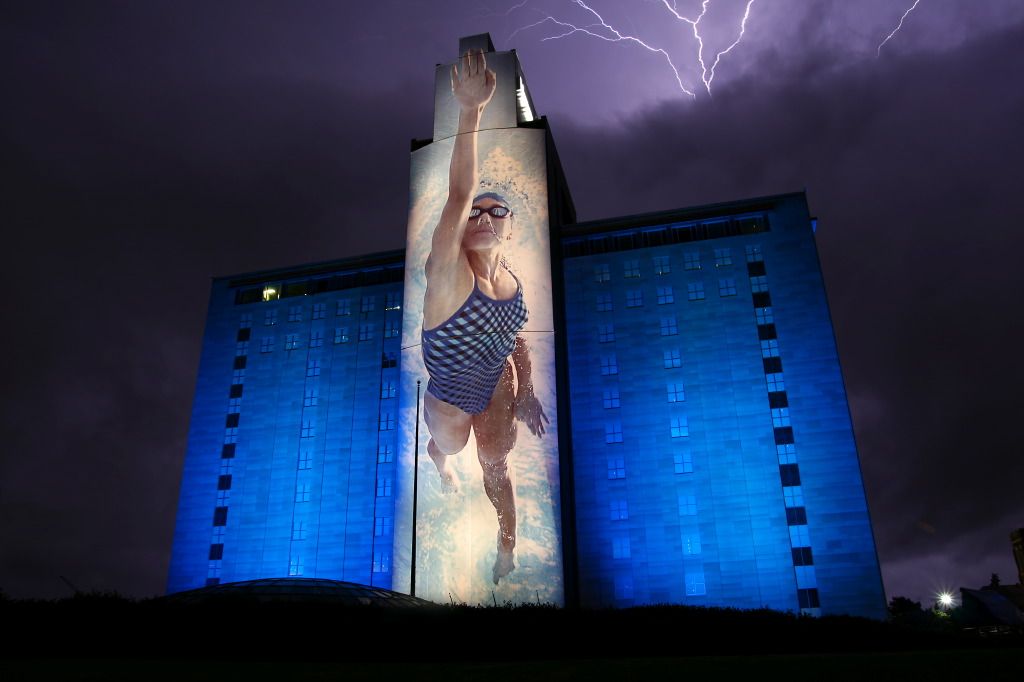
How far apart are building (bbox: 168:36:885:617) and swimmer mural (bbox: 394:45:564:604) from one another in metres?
0.29

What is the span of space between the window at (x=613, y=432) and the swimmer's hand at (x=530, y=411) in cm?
659

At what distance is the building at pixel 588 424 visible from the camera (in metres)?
54.1

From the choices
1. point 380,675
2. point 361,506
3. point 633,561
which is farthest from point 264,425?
point 380,675

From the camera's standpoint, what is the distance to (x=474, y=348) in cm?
→ 5631

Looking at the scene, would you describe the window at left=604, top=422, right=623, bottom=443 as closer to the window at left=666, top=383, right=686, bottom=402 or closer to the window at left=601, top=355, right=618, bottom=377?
the window at left=601, top=355, right=618, bottom=377

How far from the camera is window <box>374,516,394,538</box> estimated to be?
61844 mm

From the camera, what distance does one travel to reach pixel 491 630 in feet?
94.3

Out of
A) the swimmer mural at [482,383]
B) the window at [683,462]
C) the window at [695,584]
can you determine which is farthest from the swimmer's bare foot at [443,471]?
the window at [695,584]

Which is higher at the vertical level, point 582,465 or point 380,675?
point 582,465

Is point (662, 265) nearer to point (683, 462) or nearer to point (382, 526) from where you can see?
point (683, 462)

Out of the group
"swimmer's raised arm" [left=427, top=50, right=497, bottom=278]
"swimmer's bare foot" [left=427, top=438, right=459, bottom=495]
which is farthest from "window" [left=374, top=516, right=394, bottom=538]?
"swimmer's raised arm" [left=427, top=50, right=497, bottom=278]

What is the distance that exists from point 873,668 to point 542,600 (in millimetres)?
34162

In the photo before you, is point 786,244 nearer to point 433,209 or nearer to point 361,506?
point 433,209

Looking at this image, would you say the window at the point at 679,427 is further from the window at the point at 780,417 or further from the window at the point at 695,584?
the window at the point at 695,584
